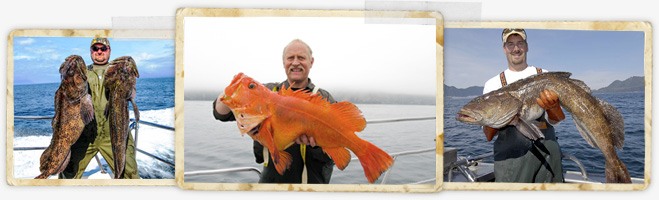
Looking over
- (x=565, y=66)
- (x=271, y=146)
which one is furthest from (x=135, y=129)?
(x=565, y=66)

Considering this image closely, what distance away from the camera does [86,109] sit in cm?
429

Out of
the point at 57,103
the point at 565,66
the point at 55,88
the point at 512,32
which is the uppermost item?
the point at 512,32

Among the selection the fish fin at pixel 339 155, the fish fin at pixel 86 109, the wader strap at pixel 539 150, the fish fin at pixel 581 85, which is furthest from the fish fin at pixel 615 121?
the fish fin at pixel 86 109

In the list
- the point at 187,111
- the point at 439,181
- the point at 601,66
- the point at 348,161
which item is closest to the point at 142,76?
the point at 187,111

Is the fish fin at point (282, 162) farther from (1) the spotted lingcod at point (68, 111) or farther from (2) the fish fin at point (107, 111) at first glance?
(1) the spotted lingcod at point (68, 111)

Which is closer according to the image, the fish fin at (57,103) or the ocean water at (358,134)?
the ocean water at (358,134)

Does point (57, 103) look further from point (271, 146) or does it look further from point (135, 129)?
point (271, 146)

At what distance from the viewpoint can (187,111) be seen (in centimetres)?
417

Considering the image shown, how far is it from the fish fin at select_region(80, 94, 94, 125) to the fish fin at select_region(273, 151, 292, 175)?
1.44m

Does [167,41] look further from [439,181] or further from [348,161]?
[439,181]

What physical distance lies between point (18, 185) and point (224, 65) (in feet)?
5.97

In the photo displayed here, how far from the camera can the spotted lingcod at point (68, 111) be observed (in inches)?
169

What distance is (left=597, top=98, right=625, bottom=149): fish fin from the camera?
4215 millimetres

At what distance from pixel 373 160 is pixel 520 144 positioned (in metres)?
1.08
